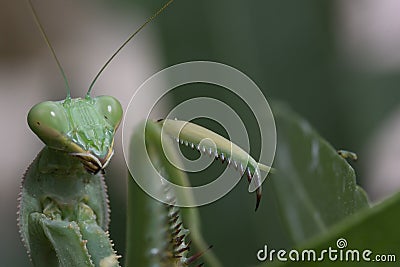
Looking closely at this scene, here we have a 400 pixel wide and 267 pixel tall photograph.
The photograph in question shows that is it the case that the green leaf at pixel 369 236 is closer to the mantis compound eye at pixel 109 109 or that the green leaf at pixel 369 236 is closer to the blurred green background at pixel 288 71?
the mantis compound eye at pixel 109 109

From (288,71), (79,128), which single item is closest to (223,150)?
(79,128)

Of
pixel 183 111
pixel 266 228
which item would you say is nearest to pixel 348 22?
pixel 266 228

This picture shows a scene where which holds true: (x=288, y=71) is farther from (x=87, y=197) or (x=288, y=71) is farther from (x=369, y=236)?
(x=369, y=236)

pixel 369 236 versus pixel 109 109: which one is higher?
pixel 109 109

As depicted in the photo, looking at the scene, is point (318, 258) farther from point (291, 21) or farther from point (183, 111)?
point (291, 21)

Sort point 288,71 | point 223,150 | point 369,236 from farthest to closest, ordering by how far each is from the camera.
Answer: point 288,71 → point 223,150 → point 369,236

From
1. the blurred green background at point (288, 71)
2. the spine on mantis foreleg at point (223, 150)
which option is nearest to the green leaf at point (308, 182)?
the spine on mantis foreleg at point (223, 150)
